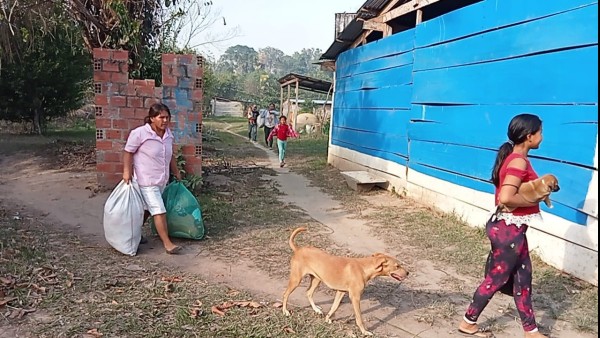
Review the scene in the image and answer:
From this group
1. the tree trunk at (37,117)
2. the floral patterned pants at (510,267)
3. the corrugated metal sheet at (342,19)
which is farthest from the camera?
the tree trunk at (37,117)

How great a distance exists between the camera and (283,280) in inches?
173

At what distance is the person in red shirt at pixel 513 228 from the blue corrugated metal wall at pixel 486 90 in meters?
1.68

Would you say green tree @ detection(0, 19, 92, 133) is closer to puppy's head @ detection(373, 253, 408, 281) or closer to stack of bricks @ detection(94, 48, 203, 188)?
stack of bricks @ detection(94, 48, 203, 188)

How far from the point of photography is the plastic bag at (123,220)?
4.79 m

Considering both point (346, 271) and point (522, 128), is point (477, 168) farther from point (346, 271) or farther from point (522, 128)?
point (346, 271)

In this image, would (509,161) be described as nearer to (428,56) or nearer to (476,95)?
(476,95)

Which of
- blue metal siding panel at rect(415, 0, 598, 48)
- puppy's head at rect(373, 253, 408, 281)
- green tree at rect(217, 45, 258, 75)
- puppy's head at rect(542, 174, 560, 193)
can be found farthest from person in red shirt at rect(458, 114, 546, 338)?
green tree at rect(217, 45, 258, 75)

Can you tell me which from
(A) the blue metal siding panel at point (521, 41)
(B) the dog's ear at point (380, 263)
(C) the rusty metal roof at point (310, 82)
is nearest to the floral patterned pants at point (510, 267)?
(B) the dog's ear at point (380, 263)

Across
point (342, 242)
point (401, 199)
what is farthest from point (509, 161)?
point (401, 199)

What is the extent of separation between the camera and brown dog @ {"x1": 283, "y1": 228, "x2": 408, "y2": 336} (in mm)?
3338

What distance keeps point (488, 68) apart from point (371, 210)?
2533mm

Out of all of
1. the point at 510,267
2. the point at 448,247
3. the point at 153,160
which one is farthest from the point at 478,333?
the point at 153,160

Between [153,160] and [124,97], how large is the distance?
2822 millimetres

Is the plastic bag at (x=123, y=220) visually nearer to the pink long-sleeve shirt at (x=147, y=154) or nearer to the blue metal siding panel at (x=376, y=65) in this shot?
the pink long-sleeve shirt at (x=147, y=154)
